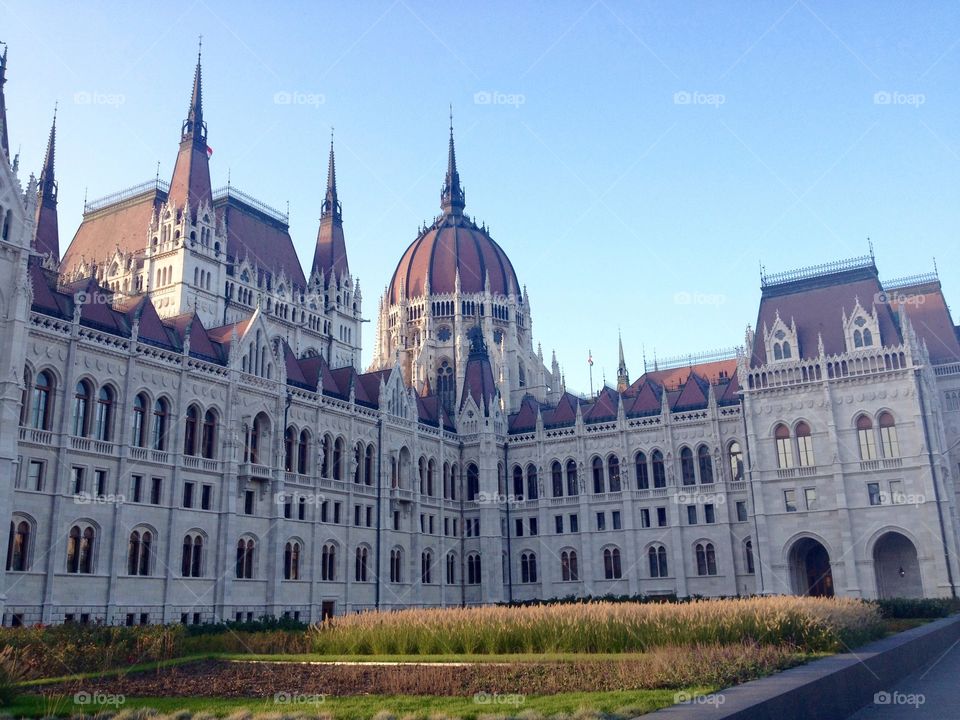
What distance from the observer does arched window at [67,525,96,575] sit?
117 feet

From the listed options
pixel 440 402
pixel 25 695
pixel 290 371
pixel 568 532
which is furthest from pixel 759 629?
pixel 440 402

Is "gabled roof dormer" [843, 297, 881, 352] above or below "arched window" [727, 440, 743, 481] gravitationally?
above

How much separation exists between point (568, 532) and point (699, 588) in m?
9.50

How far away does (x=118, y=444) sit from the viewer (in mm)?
38094

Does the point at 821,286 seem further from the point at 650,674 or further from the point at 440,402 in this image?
the point at 650,674

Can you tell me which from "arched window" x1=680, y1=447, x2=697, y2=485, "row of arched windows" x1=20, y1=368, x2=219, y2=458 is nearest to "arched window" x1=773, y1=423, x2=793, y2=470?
"arched window" x1=680, y1=447, x2=697, y2=485

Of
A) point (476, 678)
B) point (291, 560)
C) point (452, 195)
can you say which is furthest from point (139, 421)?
point (452, 195)

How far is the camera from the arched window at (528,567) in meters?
61.0

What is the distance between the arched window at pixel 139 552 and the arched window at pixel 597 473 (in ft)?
102

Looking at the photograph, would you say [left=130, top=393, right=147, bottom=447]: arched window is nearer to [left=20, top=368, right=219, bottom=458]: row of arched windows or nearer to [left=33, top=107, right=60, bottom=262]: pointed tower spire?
[left=20, top=368, right=219, bottom=458]: row of arched windows

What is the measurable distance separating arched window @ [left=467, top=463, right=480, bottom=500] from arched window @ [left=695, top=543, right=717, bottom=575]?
15969 mm

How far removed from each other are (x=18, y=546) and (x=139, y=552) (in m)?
5.68

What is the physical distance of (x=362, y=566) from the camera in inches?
2041

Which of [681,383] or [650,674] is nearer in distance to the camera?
[650,674]
